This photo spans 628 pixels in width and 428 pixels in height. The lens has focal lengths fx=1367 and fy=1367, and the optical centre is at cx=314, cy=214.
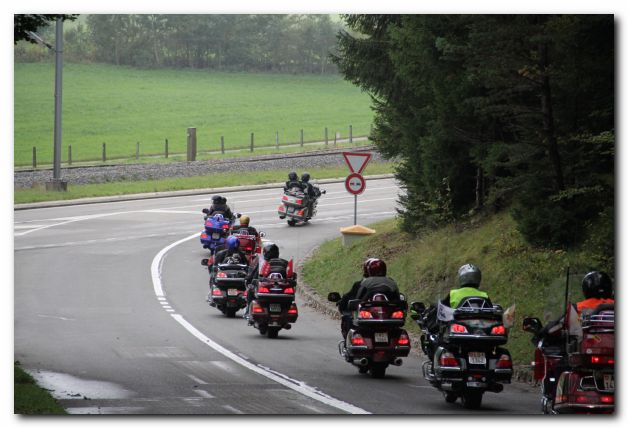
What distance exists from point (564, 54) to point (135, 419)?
919 cm

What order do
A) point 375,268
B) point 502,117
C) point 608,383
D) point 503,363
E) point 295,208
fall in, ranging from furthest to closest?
point 295,208, point 502,117, point 375,268, point 503,363, point 608,383

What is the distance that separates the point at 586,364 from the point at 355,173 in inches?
369

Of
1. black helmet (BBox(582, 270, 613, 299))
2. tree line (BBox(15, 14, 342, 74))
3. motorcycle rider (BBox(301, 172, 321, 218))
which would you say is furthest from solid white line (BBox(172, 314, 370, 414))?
motorcycle rider (BBox(301, 172, 321, 218))

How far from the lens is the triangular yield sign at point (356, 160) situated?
24.8 meters

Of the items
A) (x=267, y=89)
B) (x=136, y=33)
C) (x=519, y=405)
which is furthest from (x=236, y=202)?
(x=519, y=405)

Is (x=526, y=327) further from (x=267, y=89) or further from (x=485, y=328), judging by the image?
(x=267, y=89)

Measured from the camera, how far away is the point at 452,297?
17.4 metres

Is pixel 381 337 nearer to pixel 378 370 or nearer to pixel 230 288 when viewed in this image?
pixel 378 370

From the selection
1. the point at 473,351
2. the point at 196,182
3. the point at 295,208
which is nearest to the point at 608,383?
the point at 473,351

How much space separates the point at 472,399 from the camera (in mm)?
17391

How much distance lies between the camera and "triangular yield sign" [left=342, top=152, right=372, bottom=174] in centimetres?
2477

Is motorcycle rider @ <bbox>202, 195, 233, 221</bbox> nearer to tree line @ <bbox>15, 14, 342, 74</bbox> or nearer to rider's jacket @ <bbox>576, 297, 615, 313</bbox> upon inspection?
tree line @ <bbox>15, 14, 342, 74</bbox>

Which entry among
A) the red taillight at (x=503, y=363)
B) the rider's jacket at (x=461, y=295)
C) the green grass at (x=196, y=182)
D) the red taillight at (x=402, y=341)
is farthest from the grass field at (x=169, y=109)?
the red taillight at (x=503, y=363)

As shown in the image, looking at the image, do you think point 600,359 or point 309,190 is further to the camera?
point 309,190
